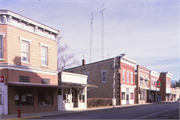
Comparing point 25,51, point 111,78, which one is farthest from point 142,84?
point 25,51

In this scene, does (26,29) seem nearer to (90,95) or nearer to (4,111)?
(4,111)

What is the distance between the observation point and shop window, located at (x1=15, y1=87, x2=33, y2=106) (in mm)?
17719

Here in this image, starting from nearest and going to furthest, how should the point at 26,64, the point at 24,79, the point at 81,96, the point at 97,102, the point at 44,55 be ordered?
the point at 24,79 < the point at 26,64 < the point at 44,55 < the point at 81,96 < the point at 97,102

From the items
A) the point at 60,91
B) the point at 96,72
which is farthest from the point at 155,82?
the point at 60,91

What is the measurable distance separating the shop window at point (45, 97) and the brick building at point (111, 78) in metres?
12.6

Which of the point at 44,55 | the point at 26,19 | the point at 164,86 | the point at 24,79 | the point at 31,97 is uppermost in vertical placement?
the point at 26,19

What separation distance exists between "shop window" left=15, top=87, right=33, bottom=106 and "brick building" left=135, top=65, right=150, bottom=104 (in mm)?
27767

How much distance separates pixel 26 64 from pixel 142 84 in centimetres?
3293

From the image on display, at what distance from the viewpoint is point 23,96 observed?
18.3 m

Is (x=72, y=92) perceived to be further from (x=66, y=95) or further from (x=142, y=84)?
(x=142, y=84)

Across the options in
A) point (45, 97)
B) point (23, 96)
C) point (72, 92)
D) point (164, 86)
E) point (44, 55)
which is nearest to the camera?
point (23, 96)

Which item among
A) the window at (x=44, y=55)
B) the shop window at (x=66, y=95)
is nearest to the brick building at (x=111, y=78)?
the shop window at (x=66, y=95)

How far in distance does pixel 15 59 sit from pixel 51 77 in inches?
196

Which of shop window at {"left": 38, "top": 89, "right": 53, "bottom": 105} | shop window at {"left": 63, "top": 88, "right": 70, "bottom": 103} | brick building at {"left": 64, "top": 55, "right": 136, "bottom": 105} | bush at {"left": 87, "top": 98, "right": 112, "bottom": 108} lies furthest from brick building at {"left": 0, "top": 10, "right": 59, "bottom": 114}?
brick building at {"left": 64, "top": 55, "right": 136, "bottom": 105}
